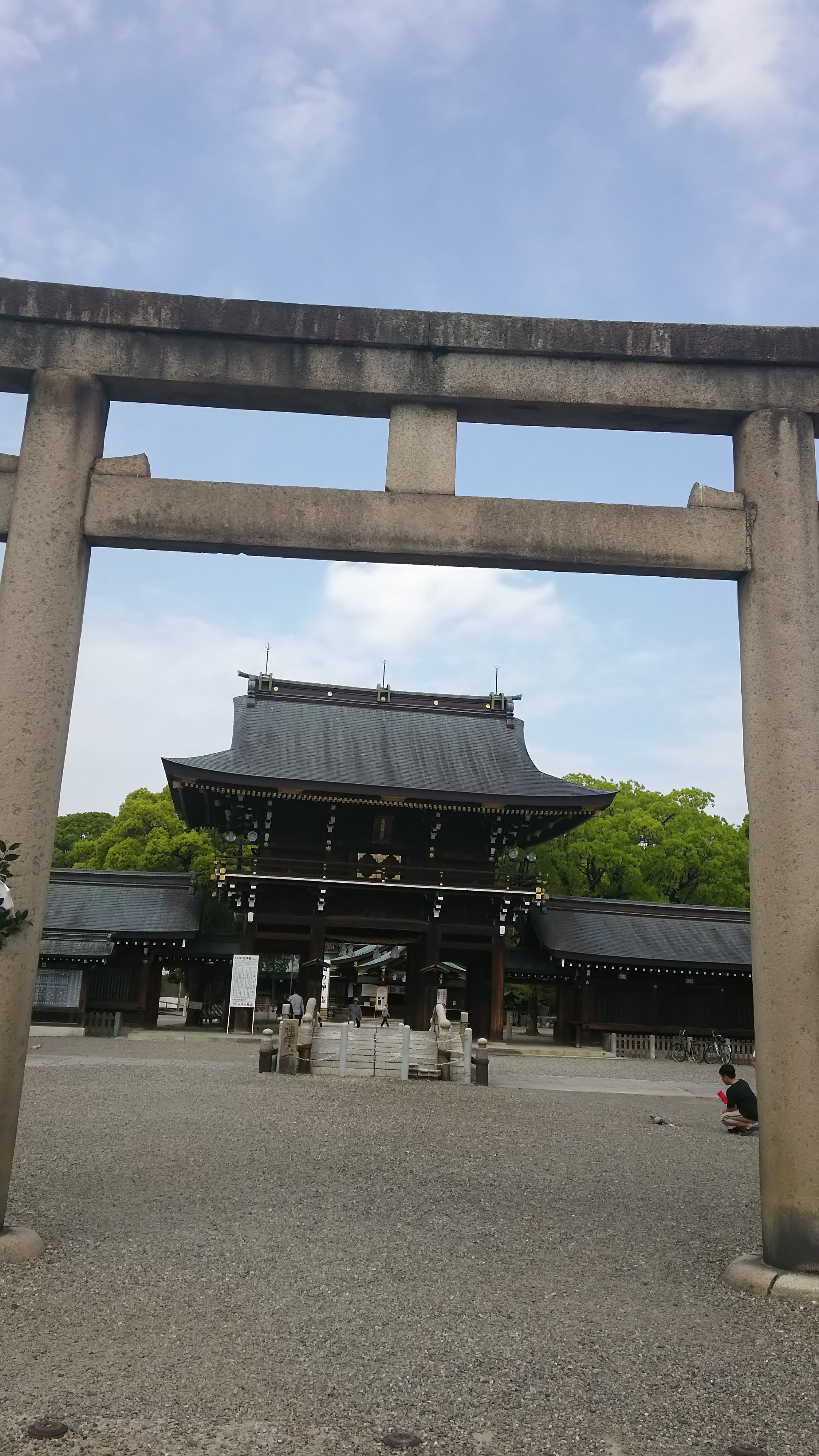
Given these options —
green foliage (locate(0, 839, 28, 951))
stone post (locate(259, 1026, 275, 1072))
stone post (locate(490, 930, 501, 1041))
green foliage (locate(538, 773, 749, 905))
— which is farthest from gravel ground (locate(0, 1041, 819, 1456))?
green foliage (locate(538, 773, 749, 905))

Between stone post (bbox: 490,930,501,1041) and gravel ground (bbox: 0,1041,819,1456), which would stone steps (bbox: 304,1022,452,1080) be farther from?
gravel ground (bbox: 0,1041,819,1456)

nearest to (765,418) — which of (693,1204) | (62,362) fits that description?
(62,362)

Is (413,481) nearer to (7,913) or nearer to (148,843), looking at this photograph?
(7,913)

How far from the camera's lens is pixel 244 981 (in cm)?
2312

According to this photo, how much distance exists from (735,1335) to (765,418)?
5.15 m

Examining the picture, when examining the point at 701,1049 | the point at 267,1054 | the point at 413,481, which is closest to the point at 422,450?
the point at 413,481

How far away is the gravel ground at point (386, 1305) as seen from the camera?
12.2 feet

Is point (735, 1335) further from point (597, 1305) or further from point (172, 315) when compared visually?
point (172, 315)

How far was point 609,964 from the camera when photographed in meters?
26.9

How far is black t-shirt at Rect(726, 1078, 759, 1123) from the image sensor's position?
483 inches

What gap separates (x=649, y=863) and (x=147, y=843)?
67.5 ft

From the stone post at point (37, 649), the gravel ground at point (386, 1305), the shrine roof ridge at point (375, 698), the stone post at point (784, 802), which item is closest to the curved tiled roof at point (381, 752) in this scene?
the shrine roof ridge at point (375, 698)

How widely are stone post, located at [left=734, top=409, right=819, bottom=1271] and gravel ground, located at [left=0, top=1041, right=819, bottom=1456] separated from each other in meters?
0.70

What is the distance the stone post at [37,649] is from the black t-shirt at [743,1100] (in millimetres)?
9428
